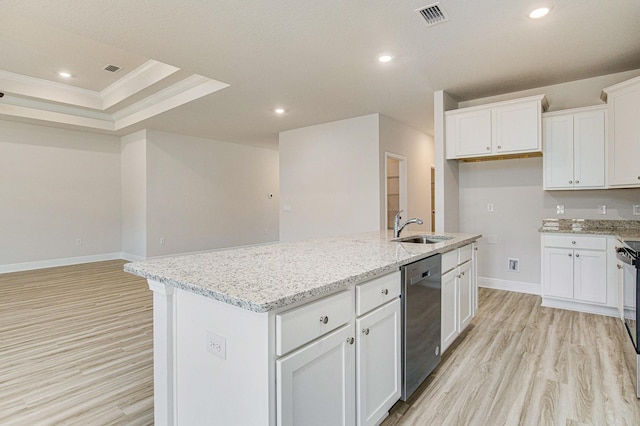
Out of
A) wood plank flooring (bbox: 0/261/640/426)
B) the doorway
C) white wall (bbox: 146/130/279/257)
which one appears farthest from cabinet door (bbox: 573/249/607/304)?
white wall (bbox: 146/130/279/257)

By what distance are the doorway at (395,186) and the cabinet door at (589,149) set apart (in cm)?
257

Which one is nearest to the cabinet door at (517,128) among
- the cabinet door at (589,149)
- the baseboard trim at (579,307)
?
the cabinet door at (589,149)

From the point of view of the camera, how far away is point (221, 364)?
1303 millimetres

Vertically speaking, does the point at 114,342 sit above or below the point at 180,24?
below

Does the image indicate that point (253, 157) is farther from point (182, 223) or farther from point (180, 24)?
point (180, 24)

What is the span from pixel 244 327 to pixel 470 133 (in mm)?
3866

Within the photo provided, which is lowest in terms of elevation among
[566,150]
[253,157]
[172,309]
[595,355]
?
[595,355]

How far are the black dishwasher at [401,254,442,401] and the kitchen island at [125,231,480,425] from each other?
205mm

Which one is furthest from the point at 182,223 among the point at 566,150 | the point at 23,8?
the point at 566,150

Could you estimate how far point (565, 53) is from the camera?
3.25 metres

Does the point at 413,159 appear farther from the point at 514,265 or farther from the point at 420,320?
the point at 420,320

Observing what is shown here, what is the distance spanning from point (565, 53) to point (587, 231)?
72.1 inches

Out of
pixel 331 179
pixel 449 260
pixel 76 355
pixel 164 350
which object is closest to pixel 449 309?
pixel 449 260

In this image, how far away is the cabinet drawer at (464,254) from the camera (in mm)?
2736
